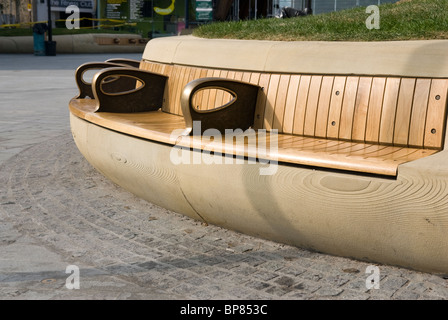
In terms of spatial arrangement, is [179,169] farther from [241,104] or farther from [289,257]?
[289,257]

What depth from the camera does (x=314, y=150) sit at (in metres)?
4.09

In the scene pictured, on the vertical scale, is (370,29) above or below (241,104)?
above

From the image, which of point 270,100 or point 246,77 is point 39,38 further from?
point 270,100

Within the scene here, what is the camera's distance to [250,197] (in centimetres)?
429

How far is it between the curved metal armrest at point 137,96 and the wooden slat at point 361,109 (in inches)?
90.6

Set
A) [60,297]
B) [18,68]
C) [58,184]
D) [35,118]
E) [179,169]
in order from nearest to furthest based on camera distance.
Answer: [60,297] → [179,169] → [58,184] → [35,118] → [18,68]

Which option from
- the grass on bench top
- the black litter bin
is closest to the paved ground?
the grass on bench top

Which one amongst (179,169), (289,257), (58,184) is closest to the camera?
(289,257)

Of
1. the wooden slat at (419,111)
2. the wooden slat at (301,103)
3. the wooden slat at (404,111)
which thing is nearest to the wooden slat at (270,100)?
the wooden slat at (301,103)

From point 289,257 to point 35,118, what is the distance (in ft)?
23.9

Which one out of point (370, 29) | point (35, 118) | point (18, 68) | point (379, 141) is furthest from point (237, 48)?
point (18, 68)

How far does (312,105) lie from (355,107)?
0.35m

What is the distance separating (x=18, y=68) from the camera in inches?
818

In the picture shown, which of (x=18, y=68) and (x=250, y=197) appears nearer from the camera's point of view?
(x=250, y=197)
